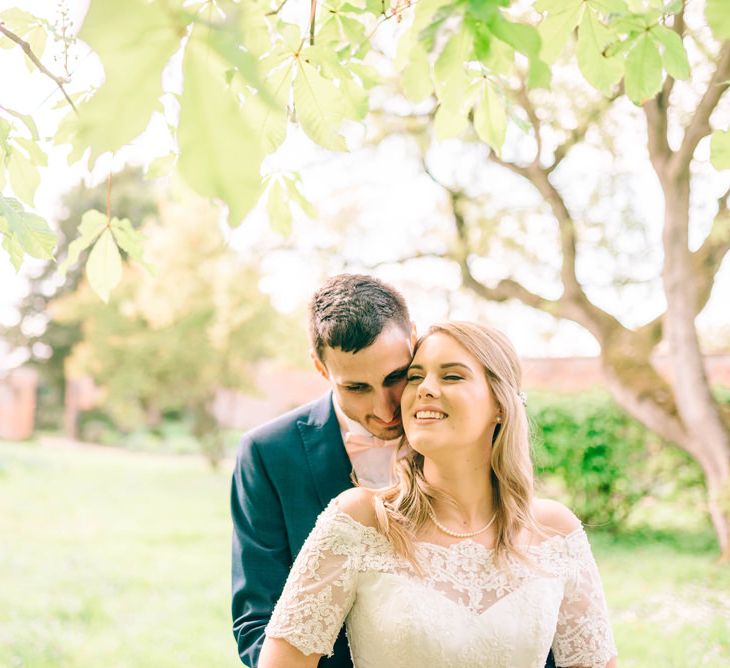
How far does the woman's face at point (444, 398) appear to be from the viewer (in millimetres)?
2252

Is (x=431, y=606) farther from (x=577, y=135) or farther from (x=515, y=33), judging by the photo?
(x=577, y=135)

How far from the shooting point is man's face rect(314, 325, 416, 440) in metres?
2.38

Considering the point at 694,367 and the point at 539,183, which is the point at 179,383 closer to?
the point at 539,183

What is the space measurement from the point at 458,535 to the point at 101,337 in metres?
16.5

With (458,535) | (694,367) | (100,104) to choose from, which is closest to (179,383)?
(694,367)

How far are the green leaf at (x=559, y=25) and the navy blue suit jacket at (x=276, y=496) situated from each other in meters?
1.58

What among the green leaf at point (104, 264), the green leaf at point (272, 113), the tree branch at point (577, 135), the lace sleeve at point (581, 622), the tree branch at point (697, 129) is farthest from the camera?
the tree branch at point (577, 135)

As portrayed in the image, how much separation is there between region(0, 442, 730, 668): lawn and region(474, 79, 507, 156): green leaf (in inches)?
191

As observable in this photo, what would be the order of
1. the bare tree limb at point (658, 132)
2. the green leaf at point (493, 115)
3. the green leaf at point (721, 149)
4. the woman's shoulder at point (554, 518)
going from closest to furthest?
the green leaf at point (721, 149)
the green leaf at point (493, 115)
the woman's shoulder at point (554, 518)
the bare tree limb at point (658, 132)

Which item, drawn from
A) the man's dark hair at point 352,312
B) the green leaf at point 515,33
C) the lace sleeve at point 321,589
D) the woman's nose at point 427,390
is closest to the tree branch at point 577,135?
the man's dark hair at point 352,312

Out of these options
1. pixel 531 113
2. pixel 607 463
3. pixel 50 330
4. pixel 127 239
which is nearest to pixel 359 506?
pixel 127 239

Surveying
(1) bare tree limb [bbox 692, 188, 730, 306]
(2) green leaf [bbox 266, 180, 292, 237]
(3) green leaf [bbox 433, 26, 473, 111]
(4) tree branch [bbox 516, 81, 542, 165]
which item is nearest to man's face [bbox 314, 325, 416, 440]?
(2) green leaf [bbox 266, 180, 292, 237]

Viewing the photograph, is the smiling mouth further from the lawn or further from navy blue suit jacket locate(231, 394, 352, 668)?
the lawn

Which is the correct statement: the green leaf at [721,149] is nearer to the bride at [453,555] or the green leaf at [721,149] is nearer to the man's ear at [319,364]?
the bride at [453,555]
